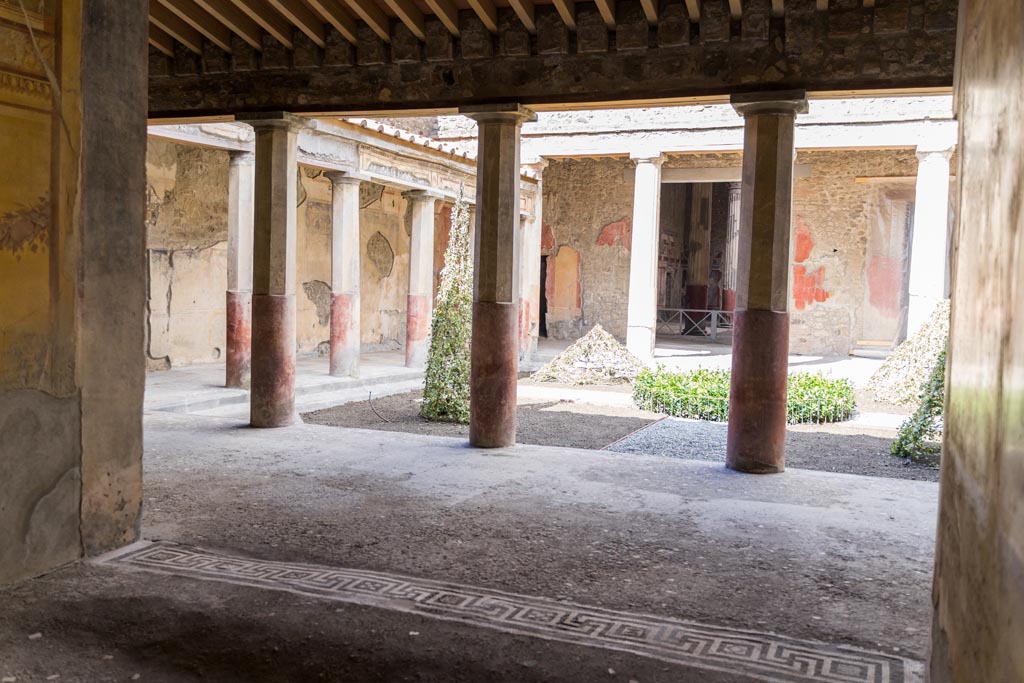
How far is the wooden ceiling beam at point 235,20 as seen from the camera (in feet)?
21.4

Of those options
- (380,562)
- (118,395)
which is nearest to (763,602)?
(380,562)

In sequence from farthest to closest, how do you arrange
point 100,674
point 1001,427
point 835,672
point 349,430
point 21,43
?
point 349,430 → point 21,43 → point 835,672 → point 100,674 → point 1001,427

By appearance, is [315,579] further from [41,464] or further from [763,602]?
[763,602]

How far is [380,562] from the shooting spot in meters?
3.90

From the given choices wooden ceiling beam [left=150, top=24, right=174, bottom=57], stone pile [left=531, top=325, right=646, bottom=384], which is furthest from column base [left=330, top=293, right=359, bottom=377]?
wooden ceiling beam [left=150, top=24, right=174, bottom=57]

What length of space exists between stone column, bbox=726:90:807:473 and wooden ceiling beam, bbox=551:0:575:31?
1290 millimetres

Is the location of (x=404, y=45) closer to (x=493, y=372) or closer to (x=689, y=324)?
(x=493, y=372)

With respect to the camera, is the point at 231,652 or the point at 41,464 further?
the point at 41,464

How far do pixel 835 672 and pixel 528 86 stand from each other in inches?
191

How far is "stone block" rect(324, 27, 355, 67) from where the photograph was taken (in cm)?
695

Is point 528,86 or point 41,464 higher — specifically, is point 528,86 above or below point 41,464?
above

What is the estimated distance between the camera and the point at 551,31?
6430 millimetres

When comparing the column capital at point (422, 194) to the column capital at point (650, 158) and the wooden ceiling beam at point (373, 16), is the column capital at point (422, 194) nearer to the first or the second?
the column capital at point (650, 158)

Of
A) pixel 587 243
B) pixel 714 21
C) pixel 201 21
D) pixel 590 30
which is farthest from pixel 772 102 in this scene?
pixel 587 243
